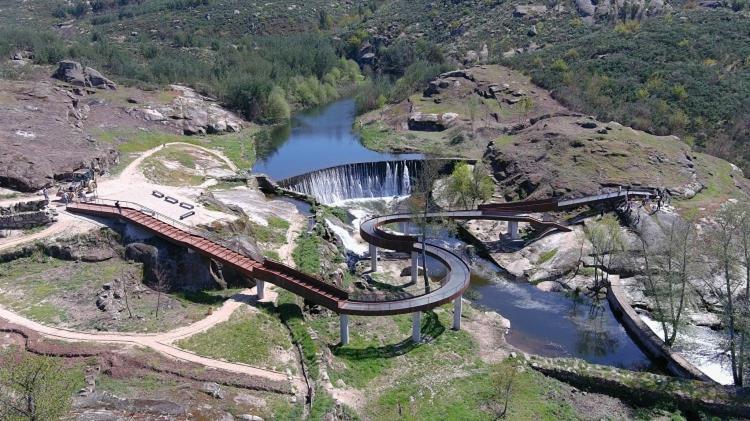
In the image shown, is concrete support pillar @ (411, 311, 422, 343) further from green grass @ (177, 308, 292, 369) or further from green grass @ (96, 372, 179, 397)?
green grass @ (96, 372, 179, 397)

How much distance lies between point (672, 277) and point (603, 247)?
13.0m

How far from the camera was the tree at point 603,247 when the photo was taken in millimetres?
55062

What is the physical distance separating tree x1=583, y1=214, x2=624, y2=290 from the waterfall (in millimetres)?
33264

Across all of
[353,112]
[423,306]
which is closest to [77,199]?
[423,306]

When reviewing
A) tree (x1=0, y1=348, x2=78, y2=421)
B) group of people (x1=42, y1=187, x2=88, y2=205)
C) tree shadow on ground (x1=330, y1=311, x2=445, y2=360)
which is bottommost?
tree shadow on ground (x1=330, y1=311, x2=445, y2=360)

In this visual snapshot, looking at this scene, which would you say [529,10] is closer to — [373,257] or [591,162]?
[591,162]

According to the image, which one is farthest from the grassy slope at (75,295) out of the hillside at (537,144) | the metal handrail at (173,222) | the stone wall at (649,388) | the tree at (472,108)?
the tree at (472,108)

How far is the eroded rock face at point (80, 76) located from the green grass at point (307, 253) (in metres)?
65.4

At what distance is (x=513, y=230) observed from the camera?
65438 mm

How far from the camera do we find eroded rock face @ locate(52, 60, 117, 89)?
96.6 metres

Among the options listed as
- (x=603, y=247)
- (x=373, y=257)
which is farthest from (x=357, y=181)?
(x=603, y=247)

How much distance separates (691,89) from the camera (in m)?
104

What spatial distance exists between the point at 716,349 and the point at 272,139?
3351 inches

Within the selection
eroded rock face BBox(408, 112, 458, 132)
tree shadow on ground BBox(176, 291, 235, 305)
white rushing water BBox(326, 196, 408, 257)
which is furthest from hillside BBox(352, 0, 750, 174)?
tree shadow on ground BBox(176, 291, 235, 305)
